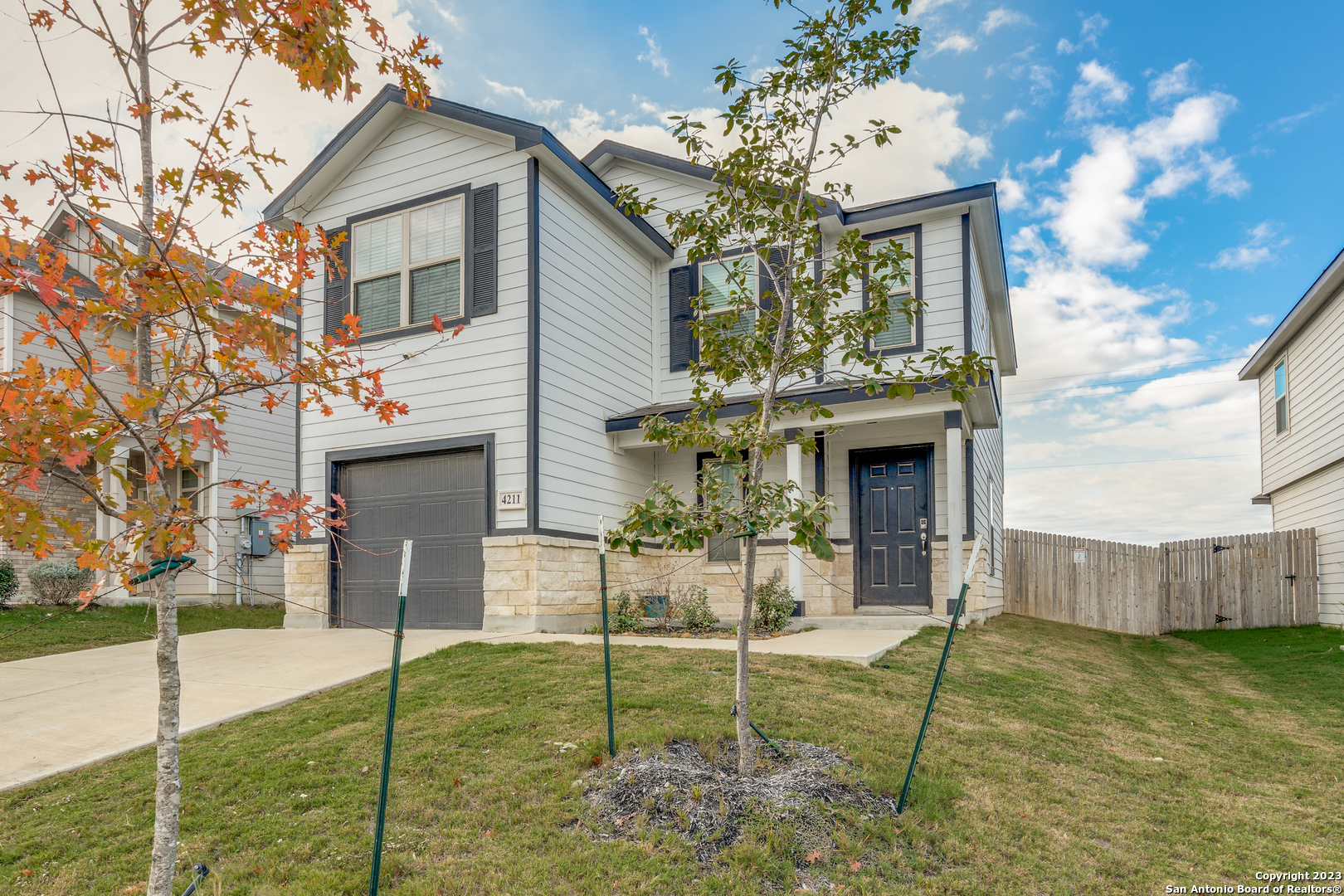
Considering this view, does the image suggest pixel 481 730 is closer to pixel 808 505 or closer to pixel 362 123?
pixel 808 505

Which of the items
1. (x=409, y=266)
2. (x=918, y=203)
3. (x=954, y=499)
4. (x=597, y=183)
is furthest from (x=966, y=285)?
(x=409, y=266)

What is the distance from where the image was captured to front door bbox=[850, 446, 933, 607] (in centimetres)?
1162

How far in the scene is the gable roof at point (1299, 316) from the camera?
13445mm

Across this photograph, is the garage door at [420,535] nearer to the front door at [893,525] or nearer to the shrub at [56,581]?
the front door at [893,525]

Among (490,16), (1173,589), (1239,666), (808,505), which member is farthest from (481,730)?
(1173,589)

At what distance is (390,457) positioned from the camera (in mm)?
11070

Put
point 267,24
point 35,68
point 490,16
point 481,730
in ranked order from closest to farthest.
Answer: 1. point 267,24
2. point 35,68
3. point 481,730
4. point 490,16

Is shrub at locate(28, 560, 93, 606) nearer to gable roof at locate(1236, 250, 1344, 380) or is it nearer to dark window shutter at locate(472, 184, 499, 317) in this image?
dark window shutter at locate(472, 184, 499, 317)

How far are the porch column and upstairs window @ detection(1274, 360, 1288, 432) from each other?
35.5ft

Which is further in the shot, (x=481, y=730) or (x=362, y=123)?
(x=362, y=123)

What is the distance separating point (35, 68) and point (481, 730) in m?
4.10

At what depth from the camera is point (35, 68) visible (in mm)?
3553

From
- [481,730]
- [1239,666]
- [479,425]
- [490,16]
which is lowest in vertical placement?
[1239,666]

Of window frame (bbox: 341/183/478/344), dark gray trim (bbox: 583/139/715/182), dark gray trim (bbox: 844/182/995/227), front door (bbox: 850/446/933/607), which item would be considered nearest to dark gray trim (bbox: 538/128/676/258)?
dark gray trim (bbox: 583/139/715/182)
